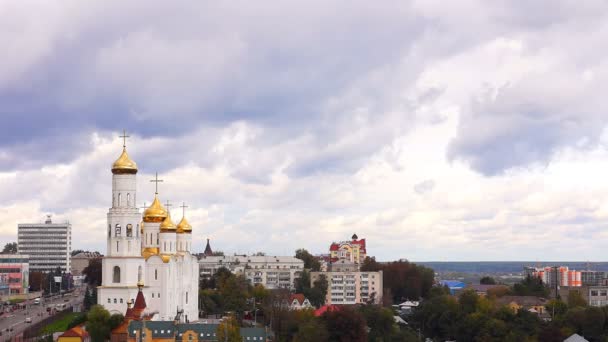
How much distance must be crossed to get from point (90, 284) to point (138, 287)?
2219 inches

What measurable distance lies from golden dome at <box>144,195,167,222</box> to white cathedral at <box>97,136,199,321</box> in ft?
3.07

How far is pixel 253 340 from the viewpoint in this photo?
2648 inches

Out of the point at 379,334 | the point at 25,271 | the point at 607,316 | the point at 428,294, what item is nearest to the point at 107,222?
the point at 379,334

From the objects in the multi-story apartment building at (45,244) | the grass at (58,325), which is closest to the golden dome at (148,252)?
the grass at (58,325)

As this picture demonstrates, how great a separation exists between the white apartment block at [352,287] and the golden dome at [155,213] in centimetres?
3914

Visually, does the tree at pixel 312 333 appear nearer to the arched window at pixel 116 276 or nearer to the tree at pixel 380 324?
the tree at pixel 380 324

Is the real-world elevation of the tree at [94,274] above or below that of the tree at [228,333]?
above

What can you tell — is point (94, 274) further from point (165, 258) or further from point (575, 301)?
point (575, 301)

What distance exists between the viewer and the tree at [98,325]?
→ 65.7m

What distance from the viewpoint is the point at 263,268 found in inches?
5207

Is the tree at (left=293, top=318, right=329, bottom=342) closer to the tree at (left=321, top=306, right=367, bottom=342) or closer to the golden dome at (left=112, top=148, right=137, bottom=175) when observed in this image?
the tree at (left=321, top=306, right=367, bottom=342)

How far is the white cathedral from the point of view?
7231cm

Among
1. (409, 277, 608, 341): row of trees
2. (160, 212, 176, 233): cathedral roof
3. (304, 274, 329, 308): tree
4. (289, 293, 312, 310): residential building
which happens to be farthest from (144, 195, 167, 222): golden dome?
(304, 274, 329, 308): tree

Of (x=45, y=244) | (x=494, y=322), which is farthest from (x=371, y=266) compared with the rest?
(x=45, y=244)
